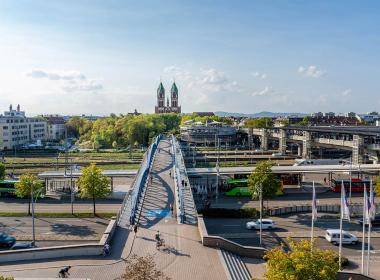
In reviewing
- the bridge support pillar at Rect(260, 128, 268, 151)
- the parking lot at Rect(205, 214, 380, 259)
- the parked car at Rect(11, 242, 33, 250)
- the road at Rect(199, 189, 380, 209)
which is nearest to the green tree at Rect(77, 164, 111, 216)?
the parking lot at Rect(205, 214, 380, 259)

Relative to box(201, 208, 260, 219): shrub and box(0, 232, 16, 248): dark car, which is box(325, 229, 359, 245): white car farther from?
box(0, 232, 16, 248): dark car

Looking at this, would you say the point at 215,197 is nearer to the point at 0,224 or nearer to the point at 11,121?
the point at 0,224

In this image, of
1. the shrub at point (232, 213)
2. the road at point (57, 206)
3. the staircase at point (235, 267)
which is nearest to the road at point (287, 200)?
the shrub at point (232, 213)

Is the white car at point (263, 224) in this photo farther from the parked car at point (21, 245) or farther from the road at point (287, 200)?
the parked car at point (21, 245)

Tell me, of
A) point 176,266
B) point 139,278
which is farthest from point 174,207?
point 139,278

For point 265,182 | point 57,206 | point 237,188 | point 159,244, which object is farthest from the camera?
point 237,188

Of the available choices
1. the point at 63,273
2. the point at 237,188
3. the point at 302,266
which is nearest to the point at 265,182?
the point at 237,188

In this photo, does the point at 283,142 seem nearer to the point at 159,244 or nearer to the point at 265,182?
the point at 265,182
